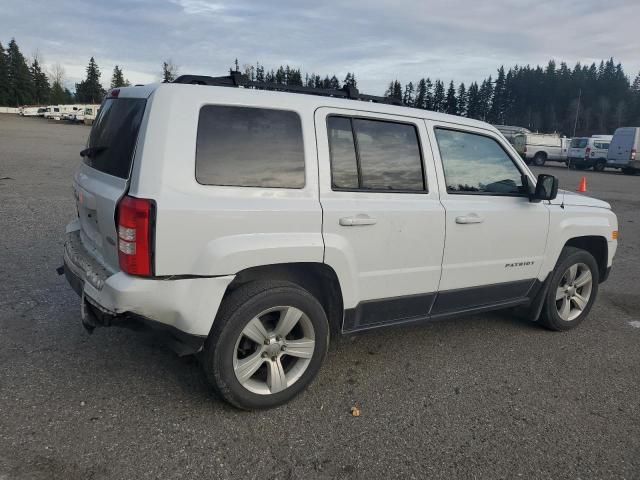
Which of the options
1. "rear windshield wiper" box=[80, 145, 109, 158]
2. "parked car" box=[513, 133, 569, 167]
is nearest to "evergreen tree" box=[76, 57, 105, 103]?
"parked car" box=[513, 133, 569, 167]

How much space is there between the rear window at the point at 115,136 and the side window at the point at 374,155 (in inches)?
45.6

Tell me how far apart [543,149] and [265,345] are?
32922 mm

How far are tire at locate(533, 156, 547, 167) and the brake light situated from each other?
33.0 m

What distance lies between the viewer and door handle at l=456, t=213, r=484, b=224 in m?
3.57

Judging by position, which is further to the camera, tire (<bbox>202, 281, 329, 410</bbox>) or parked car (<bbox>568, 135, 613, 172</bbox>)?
parked car (<bbox>568, 135, 613, 172</bbox>)

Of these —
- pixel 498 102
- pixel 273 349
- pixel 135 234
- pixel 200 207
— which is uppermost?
pixel 498 102

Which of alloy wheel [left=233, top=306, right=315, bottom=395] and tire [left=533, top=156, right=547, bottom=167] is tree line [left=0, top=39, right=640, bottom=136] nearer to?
tire [left=533, top=156, right=547, bottom=167]

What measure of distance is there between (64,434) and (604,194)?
17.3m

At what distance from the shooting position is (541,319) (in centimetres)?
455

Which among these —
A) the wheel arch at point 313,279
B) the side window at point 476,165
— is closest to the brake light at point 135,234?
the wheel arch at point 313,279

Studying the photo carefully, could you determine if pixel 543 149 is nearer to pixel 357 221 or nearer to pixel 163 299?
pixel 357 221

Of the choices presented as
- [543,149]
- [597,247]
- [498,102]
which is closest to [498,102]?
[498,102]

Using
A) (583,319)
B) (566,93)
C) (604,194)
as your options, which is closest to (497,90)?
(566,93)

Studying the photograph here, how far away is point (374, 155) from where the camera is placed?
3.31m
